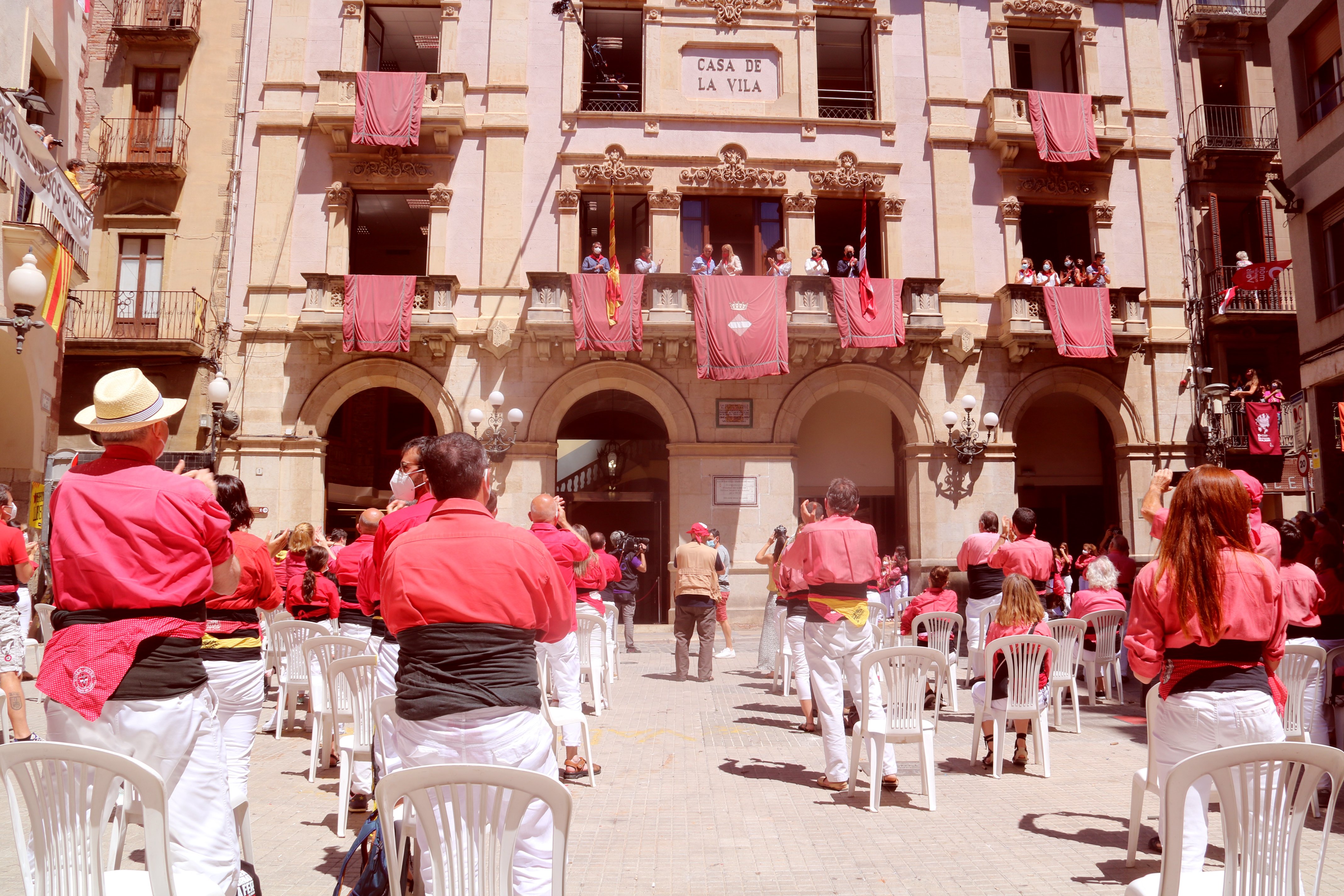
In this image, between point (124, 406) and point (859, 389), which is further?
point (859, 389)

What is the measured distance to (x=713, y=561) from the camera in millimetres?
11500

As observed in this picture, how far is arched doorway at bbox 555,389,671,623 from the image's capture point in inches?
787

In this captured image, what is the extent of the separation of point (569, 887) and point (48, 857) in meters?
2.45

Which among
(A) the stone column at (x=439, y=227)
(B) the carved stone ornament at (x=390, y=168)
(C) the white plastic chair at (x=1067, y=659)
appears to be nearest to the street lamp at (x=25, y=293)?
(A) the stone column at (x=439, y=227)

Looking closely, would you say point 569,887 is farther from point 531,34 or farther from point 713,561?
point 531,34

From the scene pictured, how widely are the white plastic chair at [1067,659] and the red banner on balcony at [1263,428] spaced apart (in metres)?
13.3

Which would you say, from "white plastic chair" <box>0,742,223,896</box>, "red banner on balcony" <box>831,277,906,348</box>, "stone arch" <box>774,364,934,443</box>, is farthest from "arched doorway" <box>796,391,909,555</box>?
"white plastic chair" <box>0,742,223,896</box>

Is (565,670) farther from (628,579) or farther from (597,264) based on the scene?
(597,264)

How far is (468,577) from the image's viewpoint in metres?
3.26

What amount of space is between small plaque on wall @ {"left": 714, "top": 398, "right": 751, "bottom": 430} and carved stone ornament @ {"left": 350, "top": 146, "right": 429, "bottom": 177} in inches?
320

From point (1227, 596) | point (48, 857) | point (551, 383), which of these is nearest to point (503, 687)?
point (48, 857)

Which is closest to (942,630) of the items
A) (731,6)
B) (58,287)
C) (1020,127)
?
(1020,127)

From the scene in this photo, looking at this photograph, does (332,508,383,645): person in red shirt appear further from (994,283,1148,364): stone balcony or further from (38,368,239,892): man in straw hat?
(994,283,1148,364): stone balcony

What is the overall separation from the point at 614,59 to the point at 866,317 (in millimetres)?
8696
